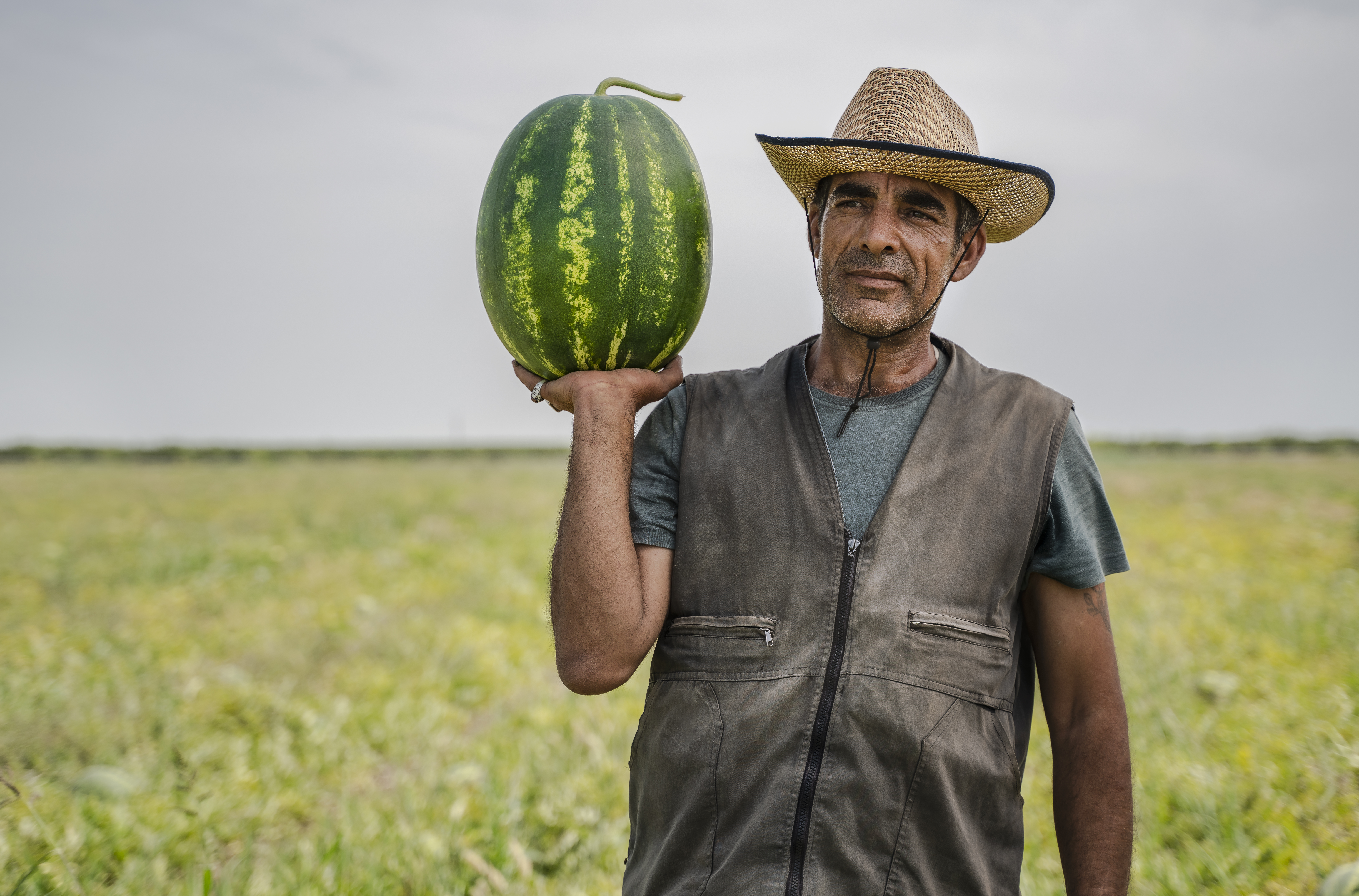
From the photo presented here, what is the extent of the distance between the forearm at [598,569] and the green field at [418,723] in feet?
5.68

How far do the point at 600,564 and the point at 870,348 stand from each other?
79 cm

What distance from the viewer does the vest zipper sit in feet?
6.25

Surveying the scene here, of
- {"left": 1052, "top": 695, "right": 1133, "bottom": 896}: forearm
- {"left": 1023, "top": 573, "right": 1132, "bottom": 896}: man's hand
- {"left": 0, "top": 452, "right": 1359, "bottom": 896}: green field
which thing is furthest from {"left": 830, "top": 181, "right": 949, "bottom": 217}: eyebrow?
{"left": 0, "top": 452, "right": 1359, "bottom": 896}: green field

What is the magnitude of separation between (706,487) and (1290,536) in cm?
1163

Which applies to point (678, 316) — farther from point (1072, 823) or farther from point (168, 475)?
point (168, 475)

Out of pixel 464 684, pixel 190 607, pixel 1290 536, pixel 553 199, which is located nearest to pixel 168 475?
pixel 190 607

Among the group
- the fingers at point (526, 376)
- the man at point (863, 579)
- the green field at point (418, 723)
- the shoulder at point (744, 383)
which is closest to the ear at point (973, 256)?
the man at point (863, 579)

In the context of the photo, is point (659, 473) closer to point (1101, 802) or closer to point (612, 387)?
point (612, 387)

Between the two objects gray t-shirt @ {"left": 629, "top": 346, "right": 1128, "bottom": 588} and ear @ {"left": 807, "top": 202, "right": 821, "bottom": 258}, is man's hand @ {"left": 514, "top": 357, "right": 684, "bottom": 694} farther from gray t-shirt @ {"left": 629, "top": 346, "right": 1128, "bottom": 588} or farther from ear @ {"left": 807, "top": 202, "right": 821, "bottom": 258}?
ear @ {"left": 807, "top": 202, "right": 821, "bottom": 258}

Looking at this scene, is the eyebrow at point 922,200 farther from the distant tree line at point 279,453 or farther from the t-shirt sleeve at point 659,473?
the distant tree line at point 279,453

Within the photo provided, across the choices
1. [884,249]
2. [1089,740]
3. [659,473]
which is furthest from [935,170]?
[1089,740]

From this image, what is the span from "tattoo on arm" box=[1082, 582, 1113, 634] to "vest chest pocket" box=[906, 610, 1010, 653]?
0.74 ft

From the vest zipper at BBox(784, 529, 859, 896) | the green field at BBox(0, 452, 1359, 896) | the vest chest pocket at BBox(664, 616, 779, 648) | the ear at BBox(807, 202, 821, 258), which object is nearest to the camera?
the vest zipper at BBox(784, 529, 859, 896)

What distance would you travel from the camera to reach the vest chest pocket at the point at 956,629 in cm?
199
